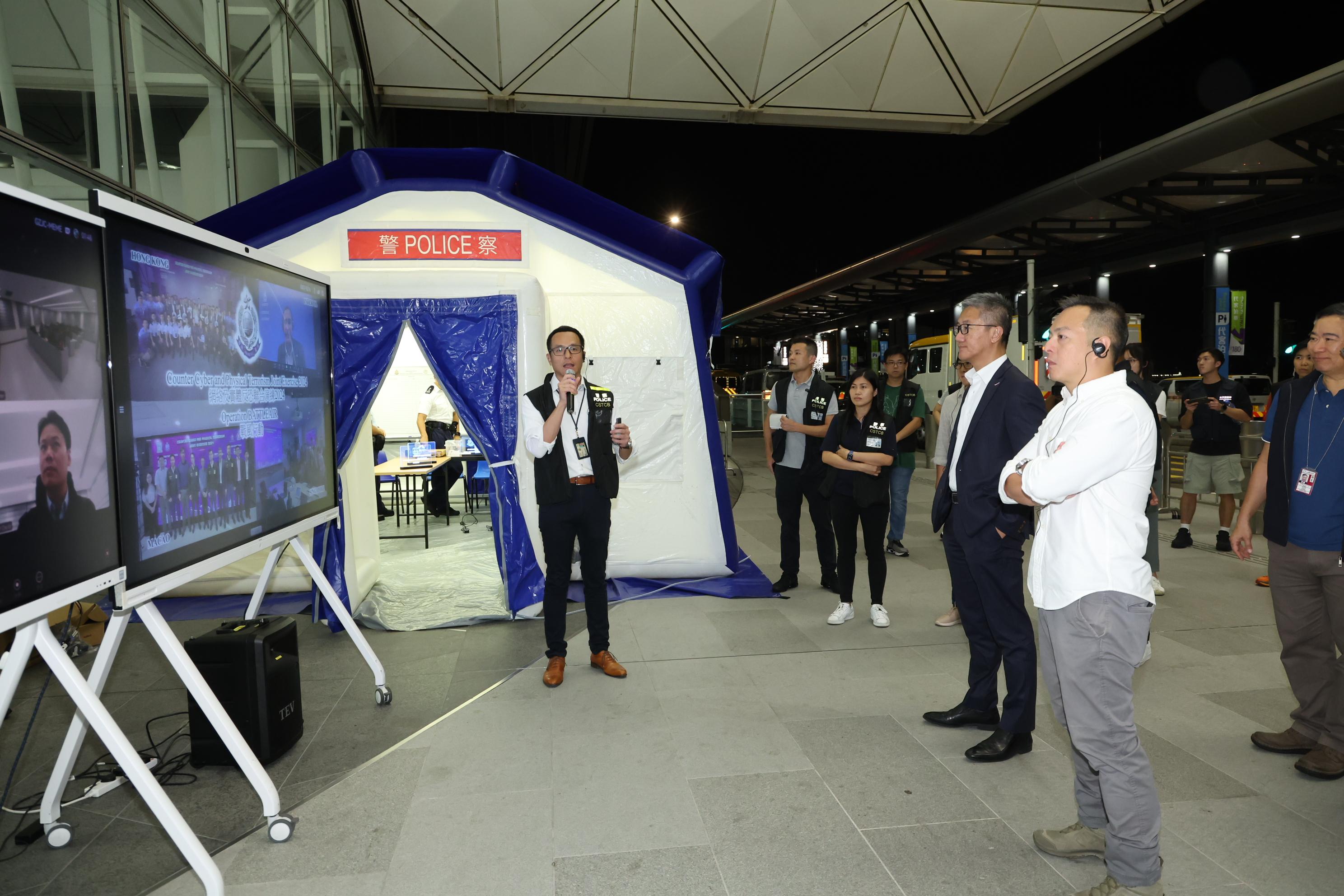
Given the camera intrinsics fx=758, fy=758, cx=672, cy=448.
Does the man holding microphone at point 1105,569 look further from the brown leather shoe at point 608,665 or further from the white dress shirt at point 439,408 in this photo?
the white dress shirt at point 439,408

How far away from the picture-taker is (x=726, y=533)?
6.04 m

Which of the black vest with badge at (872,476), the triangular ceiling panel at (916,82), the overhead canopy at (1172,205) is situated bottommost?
the black vest with badge at (872,476)

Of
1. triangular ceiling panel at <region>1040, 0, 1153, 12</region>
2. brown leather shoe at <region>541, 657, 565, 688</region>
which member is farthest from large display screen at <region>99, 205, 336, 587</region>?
triangular ceiling panel at <region>1040, 0, 1153, 12</region>

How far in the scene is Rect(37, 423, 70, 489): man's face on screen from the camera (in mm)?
1963

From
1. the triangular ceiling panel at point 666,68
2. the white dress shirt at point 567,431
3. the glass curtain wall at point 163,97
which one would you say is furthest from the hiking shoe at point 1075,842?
the triangular ceiling panel at point 666,68

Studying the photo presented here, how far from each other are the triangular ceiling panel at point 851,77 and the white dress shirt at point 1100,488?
31.5 ft

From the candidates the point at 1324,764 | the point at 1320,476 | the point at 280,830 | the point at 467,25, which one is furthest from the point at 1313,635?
the point at 467,25

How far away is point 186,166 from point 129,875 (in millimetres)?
5351

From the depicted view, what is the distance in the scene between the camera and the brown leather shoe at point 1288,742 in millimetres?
3076

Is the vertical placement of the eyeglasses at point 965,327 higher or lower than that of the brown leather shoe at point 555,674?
higher

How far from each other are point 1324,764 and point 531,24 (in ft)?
34.2

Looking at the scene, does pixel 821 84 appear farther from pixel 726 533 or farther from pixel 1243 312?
pixel 1243 312

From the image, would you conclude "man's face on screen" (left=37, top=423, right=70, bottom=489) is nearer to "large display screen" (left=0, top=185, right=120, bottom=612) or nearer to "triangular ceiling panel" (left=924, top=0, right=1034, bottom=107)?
"large display screen" (left=0, top=185, right=120, bottom=612)

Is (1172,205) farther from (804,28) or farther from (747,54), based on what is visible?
(747,54)
